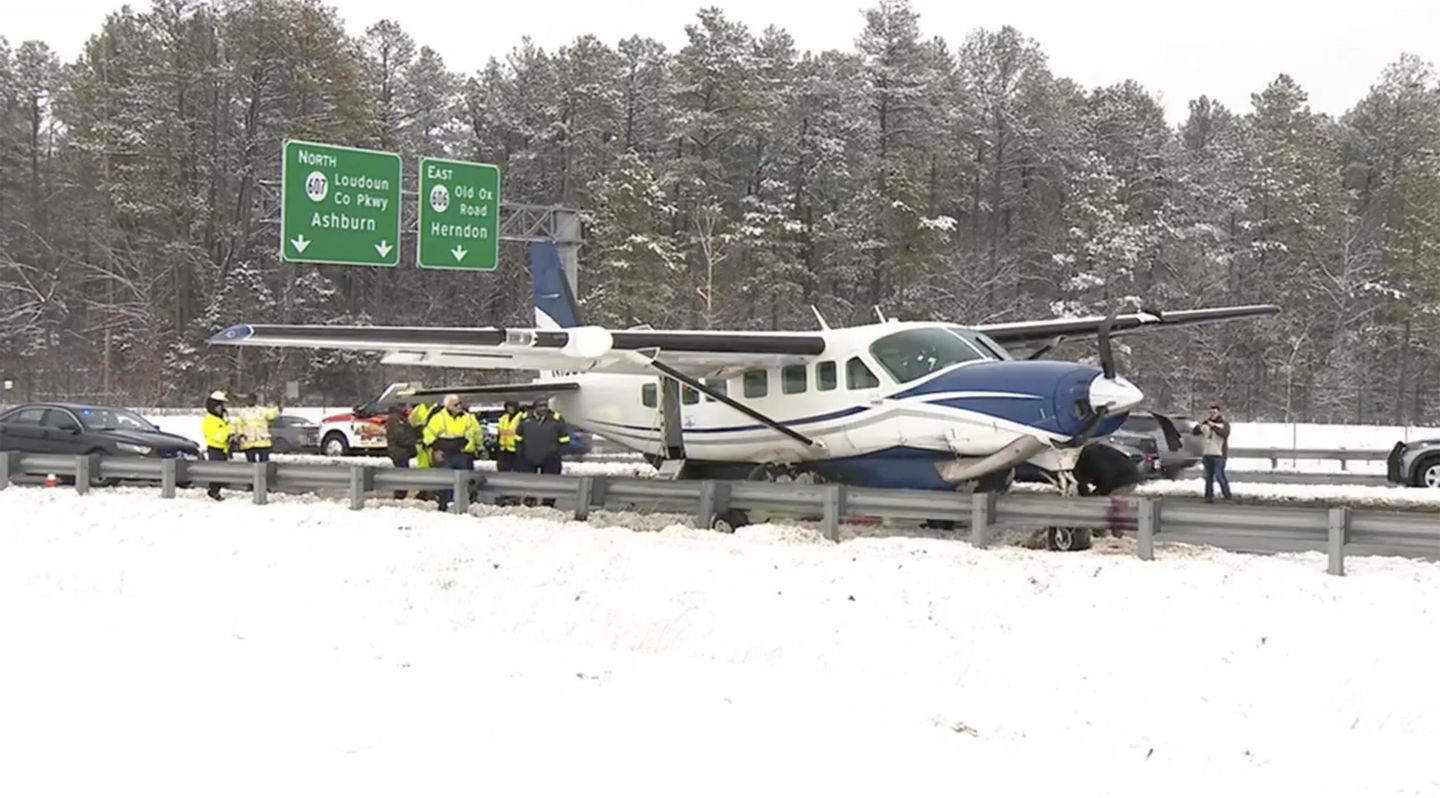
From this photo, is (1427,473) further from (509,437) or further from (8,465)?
(8,465)

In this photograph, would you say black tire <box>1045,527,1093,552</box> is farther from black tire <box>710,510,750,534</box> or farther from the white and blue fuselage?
A: black tire <box>710,510,750,534</box>

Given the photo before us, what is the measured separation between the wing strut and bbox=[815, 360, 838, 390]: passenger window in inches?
30.0

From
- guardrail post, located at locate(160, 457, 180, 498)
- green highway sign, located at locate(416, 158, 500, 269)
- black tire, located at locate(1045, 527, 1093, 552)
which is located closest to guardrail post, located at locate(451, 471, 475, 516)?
guardrail post, located at locate(160, 457, 180, 498)

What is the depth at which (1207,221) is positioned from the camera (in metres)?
55.5

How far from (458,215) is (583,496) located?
15.5 meters

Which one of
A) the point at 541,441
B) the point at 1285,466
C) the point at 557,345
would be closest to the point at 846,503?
the point at 557,345

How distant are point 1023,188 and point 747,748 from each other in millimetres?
57032

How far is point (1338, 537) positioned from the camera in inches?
425

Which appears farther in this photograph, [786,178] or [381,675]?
[786,178]

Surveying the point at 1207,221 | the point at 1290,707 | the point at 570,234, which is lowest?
the point at 1290,707

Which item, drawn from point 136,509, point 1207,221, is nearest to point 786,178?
point 1207,221

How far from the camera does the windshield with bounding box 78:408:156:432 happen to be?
21.7 meters

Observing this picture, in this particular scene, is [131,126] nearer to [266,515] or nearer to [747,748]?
[266,515]

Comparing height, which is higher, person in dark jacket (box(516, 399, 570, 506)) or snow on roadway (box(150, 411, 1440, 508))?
person in dark jacket (box(516, 399, 570, 506))
